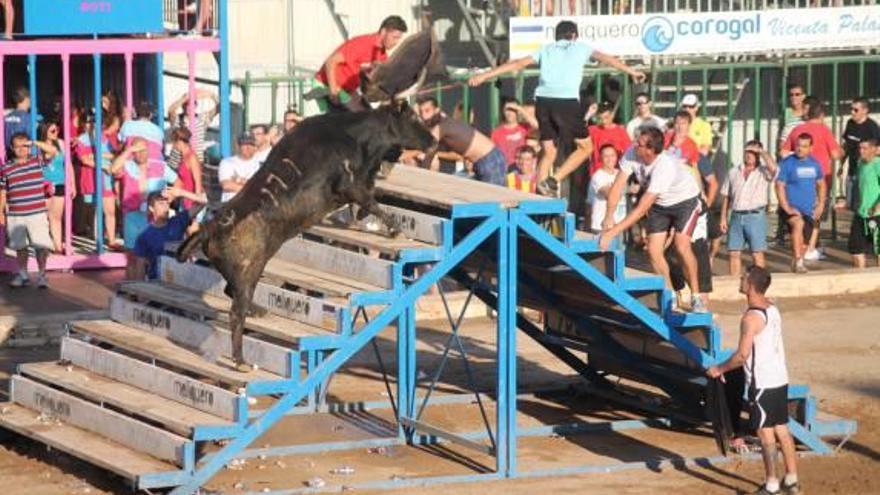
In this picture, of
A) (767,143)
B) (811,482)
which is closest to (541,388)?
(811,482)

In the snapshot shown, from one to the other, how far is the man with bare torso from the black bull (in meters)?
2.82

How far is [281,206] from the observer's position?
45.0ft

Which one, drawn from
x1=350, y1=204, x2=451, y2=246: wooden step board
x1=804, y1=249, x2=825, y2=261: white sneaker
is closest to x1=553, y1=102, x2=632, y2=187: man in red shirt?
x1=804, y1=249, x2=825, y2=261: white sneaker

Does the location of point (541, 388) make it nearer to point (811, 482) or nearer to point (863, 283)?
point (811, 482)

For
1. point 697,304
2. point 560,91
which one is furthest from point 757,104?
point 697,304

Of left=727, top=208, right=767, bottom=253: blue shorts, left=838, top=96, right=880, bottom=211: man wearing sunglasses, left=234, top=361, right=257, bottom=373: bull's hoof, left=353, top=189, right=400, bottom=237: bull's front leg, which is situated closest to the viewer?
left=234, top=361, right=257, bottom=373: bull's hoof

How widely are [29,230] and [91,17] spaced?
10.2ft

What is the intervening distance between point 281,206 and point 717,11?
14.4m

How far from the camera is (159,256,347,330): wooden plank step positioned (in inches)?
534

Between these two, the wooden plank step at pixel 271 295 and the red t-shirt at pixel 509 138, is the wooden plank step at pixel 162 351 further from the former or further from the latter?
the red t-shirt at pixel 509 138

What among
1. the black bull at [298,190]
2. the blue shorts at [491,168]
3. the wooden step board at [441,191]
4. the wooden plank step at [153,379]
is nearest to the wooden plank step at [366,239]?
the black bull at [298,190]

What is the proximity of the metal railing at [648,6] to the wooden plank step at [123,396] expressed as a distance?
12.8m

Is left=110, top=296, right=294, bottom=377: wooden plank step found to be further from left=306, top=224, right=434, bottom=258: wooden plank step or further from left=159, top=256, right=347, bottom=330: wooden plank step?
left=306, top=224, right=434, bottom=258: wooden plank step

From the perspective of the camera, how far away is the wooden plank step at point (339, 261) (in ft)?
44.9
